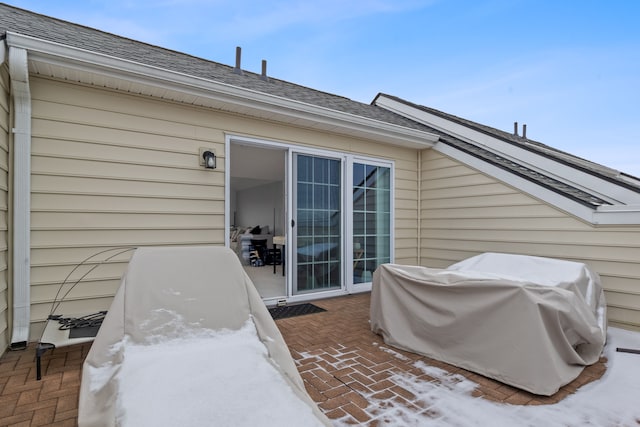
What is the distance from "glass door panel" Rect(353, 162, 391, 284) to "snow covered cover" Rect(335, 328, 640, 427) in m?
2.71

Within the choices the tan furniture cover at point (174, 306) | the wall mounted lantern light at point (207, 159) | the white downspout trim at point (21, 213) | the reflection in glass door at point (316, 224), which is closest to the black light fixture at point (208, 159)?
the wall mounted lantern light at point (207, 159)

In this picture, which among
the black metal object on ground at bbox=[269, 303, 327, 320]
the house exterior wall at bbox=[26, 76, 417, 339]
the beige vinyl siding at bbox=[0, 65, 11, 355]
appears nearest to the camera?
the beige vinyl siding at bbox=[0, 65, 11, 355]

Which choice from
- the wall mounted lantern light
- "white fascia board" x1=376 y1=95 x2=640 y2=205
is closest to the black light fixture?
the wall mounted lantern light

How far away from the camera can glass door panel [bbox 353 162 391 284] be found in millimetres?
5012

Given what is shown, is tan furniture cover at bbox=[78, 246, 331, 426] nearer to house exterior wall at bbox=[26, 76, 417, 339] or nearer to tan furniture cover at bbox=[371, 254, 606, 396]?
tan furniture cover at bbox=[371, 254, 606, 396]

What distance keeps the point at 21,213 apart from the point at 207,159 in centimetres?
169

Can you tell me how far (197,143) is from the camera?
376 cm

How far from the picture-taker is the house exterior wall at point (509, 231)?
137 inches

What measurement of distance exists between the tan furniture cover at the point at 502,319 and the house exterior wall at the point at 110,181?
2.24m

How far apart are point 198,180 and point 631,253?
4.68 metres

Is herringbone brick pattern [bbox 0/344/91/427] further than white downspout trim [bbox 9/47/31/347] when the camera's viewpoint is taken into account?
No

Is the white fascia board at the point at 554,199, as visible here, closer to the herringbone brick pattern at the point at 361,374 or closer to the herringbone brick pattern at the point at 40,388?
the herringbone brick pattern at the point at 361,374

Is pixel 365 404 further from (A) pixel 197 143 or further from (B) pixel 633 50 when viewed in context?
(B) pixel 633 50

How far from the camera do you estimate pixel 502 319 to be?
2363 mm
